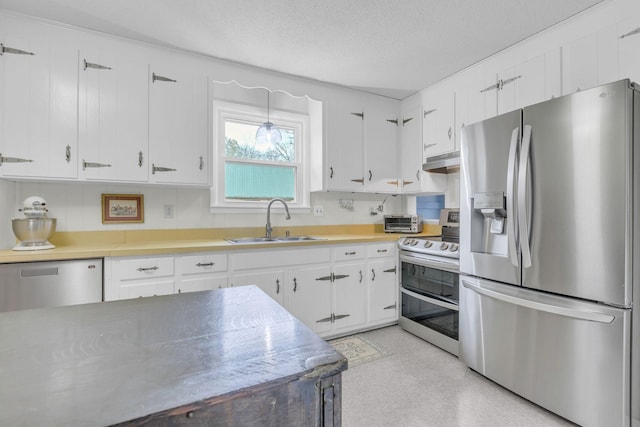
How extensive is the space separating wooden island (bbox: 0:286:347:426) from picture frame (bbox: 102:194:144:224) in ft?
5.87

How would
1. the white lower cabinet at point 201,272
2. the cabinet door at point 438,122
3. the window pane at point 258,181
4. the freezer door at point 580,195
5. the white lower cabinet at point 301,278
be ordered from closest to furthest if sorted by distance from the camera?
the freezer door at point 580,195 → the white lower cabinet at point 301,278 → the white lower cabinet at point 201,272 → the cabinet door at point 438,122 → the window pane at point 258,181

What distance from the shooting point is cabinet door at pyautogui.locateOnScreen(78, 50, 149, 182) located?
224 centimetres

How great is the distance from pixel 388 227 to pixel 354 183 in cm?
70

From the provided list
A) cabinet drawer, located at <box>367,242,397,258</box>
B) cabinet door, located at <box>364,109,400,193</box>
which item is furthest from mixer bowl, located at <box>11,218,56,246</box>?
cabinet door, located at <box>364,109,400,193</box>

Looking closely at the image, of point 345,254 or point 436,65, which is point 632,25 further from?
point 345,254

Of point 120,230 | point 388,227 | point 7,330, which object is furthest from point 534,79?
point 120,230

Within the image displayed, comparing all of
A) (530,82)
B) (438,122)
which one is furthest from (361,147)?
(530,82)

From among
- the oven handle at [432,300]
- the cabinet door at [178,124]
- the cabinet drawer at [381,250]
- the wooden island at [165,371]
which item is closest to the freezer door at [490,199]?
the oven handle at [432,300]

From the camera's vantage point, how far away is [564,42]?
2176 mm

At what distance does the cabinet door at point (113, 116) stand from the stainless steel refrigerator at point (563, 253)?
98.0 inches

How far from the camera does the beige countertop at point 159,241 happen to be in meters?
1.96

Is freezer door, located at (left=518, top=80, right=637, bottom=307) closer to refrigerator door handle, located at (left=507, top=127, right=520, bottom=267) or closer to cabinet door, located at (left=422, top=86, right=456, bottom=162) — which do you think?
refrigerator door handle, located at (left=507, top=127, right=520, bottom=267)

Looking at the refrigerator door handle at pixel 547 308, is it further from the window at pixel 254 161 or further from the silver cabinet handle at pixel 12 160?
the silver cabinet handle at pixel 12 160

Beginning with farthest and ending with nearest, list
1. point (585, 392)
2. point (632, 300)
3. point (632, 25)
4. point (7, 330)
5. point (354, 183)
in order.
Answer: point (354, 183) → point (632, 25) → point (585, 392) → point (632, 300) → point (7, 330)
